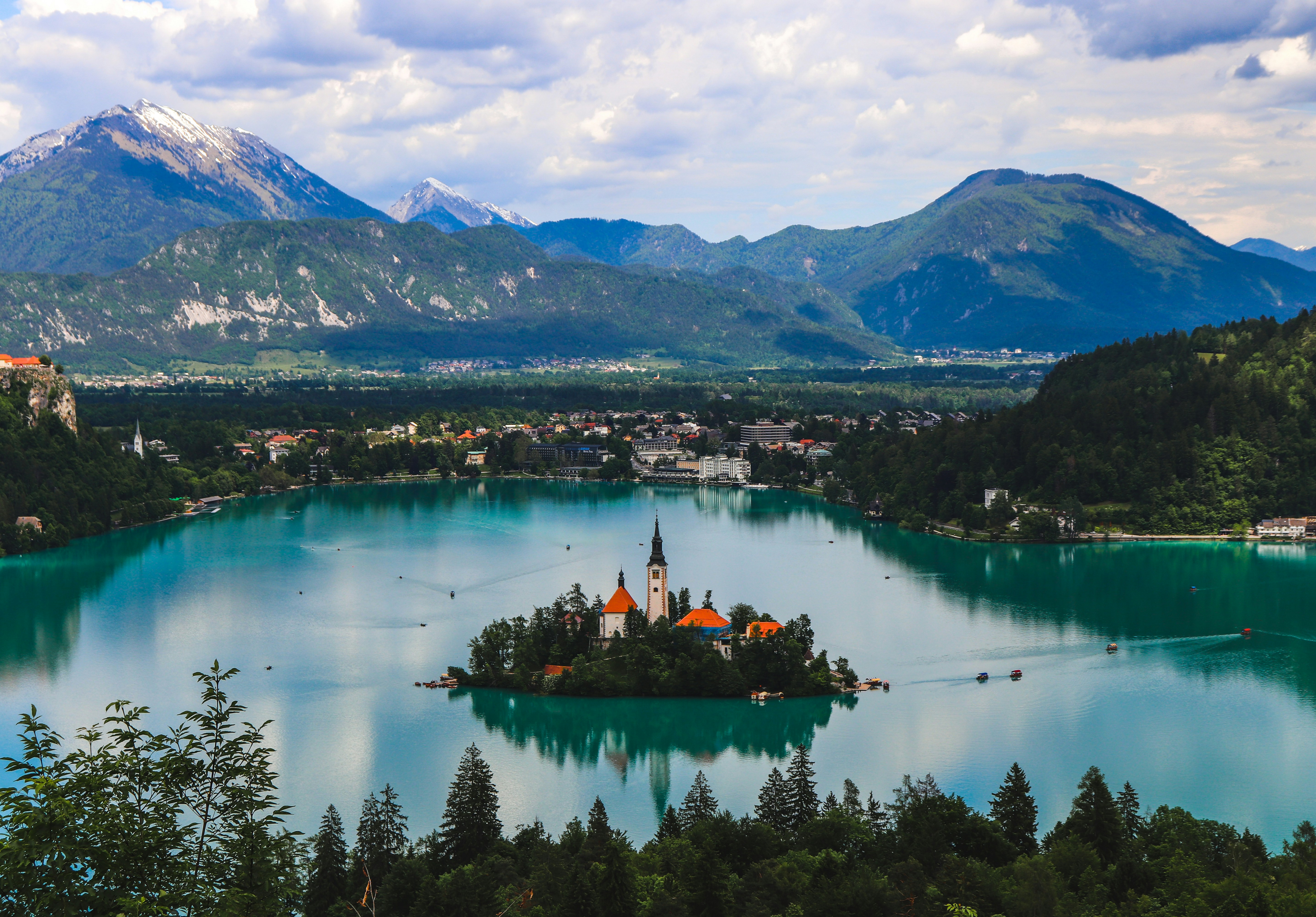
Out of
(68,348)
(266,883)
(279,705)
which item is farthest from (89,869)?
(68,348)

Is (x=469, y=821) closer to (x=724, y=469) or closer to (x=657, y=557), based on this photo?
(x=657, y=557)

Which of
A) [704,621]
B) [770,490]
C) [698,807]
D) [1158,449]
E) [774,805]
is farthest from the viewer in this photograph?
[770,490]

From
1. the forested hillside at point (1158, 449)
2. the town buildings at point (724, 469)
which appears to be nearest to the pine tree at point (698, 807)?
the forested hillside at point (1158, 449)

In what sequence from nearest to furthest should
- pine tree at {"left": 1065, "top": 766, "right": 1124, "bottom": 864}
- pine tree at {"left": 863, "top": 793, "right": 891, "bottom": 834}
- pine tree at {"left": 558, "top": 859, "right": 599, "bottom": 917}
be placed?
1. pine tree at {"left": 558, "top": 859, "right": 599, "bottom": 917}
2. pine tree at {"left": 1065, "top": 766, "right": 1124, "bottom": 864}
3. pine tree at {"left": 863, "top": 793, "right": 891, "bottom": 834}

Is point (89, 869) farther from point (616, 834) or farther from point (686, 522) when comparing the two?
point (686, 522)

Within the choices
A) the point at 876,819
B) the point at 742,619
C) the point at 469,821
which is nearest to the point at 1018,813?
the point at 876,819

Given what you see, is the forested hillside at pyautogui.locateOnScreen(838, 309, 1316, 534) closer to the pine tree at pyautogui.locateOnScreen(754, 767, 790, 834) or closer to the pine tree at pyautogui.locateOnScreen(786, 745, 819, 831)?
the pine tree at pyautogui.locateOnScreen(786, 745, 819, 831)

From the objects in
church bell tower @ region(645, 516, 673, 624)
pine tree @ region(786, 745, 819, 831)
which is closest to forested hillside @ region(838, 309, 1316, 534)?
church bell tower @ region(645, 516, 673, 624)

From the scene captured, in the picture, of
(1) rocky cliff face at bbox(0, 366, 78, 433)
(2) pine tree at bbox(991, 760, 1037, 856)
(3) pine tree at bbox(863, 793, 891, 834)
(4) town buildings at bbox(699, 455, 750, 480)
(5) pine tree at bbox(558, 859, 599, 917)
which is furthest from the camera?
(4) town buildings at bbox(699, 455, 750, 480)
